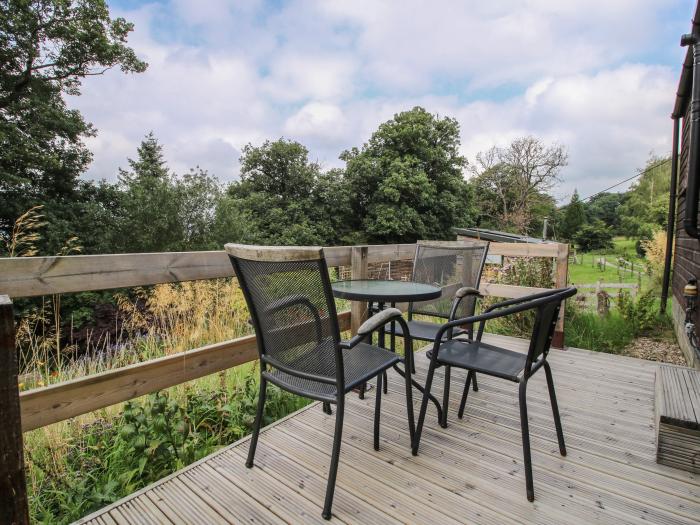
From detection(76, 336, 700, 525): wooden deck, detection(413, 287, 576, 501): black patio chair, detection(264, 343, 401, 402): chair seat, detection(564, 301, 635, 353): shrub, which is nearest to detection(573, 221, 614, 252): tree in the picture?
detection(564, 301, 635, 353): shrub

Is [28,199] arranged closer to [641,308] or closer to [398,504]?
[398,504]

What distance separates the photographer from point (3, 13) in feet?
33.8

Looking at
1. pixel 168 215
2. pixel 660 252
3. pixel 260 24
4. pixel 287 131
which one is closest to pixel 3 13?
pixel 168 215

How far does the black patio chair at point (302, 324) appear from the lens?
4.47 ft

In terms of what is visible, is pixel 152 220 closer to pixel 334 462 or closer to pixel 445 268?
pixel 445 268

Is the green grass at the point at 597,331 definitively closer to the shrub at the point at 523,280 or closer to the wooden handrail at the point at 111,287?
the shrub at the point at 523,280

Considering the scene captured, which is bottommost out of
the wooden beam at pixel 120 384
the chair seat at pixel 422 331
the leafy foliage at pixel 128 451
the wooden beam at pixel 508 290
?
the leafy foliage at pixel 128 451

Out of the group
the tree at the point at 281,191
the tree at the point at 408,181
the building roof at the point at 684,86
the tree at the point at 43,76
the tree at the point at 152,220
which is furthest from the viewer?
the tree at the point at 408,181

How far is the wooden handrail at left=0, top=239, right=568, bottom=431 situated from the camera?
1351mm

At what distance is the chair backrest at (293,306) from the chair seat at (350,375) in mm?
70

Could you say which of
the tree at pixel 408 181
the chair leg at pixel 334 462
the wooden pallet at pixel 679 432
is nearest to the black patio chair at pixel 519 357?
the wooden pallet at pixel 679 432

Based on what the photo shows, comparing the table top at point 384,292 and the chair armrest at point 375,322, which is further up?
the table top at point 384,292

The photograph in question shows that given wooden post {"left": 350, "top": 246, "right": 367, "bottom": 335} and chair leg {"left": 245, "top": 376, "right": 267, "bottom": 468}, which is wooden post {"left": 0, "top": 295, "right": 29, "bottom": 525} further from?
wooden post {"left": 350, "top": 246, "right": 367, "bottom": 335}

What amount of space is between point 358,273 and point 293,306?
1.40 metres
